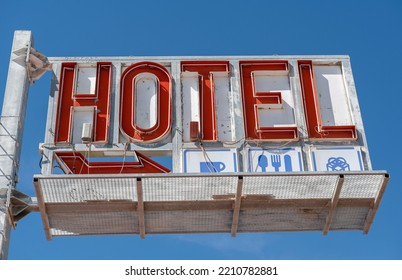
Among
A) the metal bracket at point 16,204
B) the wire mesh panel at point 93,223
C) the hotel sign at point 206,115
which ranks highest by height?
the hotel sign at point 206,115

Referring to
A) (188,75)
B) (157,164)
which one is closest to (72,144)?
→ (157,164)

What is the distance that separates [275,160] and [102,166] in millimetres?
3296

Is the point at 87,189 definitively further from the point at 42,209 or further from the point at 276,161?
the point at 276,161

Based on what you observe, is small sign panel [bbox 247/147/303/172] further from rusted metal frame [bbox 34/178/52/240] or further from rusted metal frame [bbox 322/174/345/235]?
rusted metal frame [bbox 34/178/52/240]

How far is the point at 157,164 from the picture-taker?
1638cm

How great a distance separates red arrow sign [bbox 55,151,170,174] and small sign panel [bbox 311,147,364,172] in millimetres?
2887

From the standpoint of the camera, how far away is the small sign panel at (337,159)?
16.5 m

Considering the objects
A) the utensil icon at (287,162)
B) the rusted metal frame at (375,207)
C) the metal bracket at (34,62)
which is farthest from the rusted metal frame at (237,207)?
the metal bracket at (34,62)

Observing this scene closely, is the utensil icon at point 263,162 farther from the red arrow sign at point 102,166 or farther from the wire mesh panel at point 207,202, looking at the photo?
the red arrow sign at point 102,166

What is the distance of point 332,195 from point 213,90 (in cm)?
343

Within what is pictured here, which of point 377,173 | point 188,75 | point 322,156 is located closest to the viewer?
point 377,173

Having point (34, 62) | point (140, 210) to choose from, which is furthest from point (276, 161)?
point (34, 62)

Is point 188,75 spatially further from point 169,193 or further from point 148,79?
point 169,193

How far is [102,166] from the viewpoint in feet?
53.6
